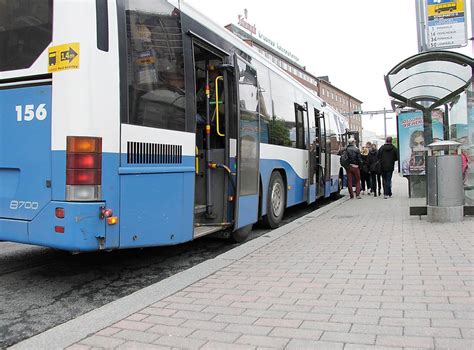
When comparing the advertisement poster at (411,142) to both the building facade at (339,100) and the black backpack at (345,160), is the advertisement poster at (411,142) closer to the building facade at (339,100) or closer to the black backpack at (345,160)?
the black backpack at (345,160)

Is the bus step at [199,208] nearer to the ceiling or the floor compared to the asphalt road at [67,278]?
nearer to the ceiling

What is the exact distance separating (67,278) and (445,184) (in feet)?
21.3

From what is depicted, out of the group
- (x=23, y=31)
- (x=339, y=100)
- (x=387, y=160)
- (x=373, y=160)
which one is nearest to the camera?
(x=23, y=31)

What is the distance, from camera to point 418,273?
471 cm

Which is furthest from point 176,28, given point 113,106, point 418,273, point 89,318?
point 418,273

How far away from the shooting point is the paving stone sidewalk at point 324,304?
3.10 m

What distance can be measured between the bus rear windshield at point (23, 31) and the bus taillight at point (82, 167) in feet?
3.38

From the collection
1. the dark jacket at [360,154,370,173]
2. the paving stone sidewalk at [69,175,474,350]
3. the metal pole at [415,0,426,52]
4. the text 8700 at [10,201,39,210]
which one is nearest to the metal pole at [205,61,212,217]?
the paving stone sidewalk at [69,175,474,350]

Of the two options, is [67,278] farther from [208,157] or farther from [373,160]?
[373,160]

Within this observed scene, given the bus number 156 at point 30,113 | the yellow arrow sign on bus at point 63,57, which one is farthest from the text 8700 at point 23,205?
the yellow arrow sign on bus at point 63,57

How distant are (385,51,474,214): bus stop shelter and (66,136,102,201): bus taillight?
252 inches

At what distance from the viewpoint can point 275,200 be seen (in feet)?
28.0

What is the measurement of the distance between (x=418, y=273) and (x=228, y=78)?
3546 millimetres

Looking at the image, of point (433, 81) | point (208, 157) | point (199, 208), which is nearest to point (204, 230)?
point (199, 208)
